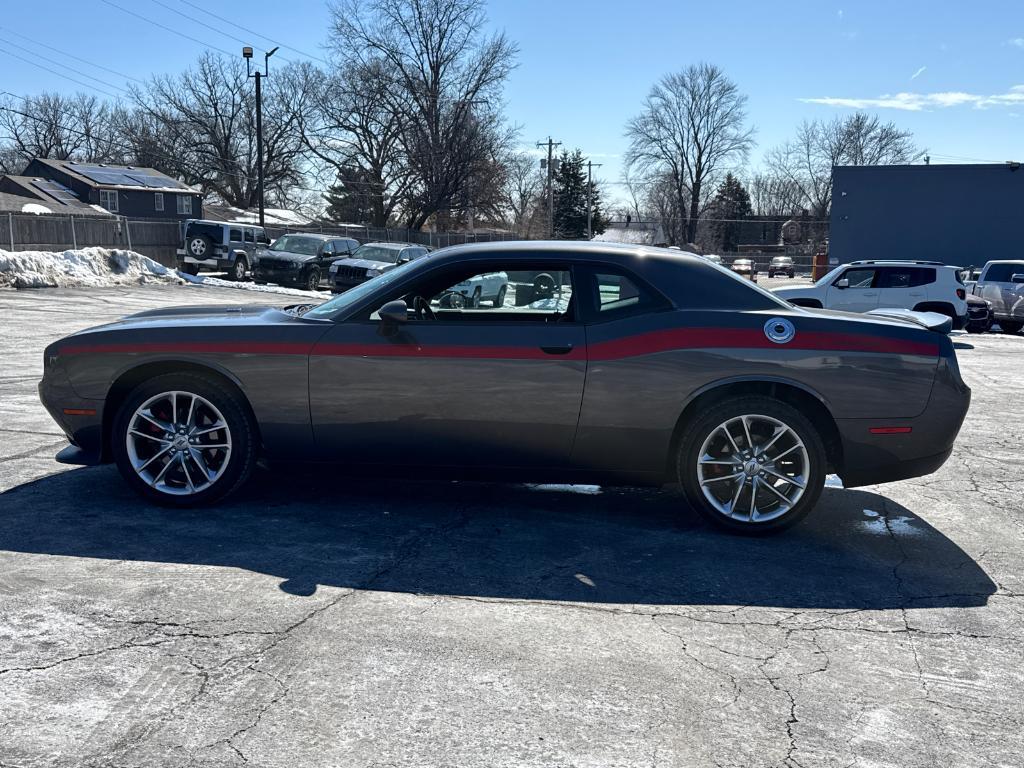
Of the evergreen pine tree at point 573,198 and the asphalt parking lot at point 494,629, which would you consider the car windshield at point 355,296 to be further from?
the evergreen pine tree at point 573,198

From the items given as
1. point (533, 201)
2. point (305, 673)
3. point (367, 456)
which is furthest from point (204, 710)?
→ point (533, 201)

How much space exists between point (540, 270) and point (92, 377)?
2566 millimetres

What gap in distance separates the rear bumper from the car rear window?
18.5 meters

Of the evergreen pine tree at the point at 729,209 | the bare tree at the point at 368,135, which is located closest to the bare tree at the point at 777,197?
the evergreen pine tree at the point at 729,209

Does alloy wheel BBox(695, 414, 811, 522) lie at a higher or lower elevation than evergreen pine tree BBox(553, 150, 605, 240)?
lower

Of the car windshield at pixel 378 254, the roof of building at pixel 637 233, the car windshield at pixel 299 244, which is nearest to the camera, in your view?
the car windshield at pixel 378 254

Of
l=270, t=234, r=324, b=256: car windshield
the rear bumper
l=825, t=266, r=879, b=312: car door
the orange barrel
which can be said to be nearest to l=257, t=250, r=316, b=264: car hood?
l=270, t=234, r=324, b=256: car windshield

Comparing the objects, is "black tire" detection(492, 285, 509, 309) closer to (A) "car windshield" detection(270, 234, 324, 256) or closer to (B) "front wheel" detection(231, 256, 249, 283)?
(A) "car windshield" detection(270, 234, 324, 256)

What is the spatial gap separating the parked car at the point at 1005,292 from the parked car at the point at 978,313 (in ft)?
1.40

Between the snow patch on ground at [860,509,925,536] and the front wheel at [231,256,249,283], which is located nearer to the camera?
the snow patch on ground at [860,509,925,536]

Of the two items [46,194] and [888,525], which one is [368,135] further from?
[888,525]

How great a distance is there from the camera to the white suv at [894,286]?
17656mm

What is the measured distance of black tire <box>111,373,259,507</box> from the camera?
507cm

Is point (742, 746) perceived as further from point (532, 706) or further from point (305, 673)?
point (305, 673)
